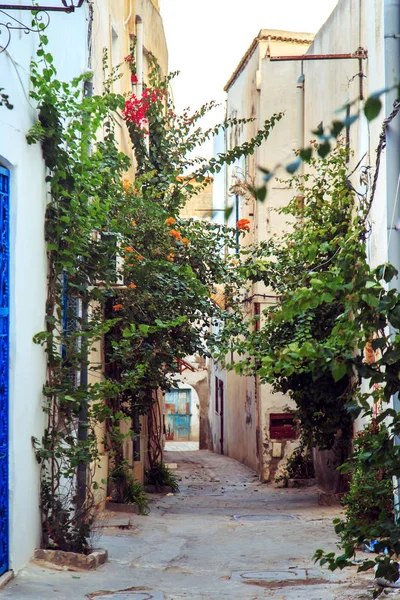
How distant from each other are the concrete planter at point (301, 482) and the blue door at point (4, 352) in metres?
10.4

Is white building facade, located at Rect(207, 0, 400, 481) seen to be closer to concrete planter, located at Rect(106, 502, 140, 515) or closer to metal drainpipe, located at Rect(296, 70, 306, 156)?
metal drainpipe, located at Rect(296, 70, 306, 156)

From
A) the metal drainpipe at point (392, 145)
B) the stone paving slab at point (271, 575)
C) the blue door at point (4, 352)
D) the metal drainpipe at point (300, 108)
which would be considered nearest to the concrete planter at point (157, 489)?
the metal drainpipe at point (300, 108)

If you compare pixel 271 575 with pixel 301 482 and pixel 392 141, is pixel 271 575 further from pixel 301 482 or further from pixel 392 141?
pixel 301 482

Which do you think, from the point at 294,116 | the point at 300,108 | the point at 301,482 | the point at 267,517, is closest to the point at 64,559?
the point at 267,517

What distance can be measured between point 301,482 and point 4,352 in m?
10.7

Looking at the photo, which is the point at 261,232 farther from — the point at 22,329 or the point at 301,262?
the point at 22,329

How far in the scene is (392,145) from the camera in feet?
24.9

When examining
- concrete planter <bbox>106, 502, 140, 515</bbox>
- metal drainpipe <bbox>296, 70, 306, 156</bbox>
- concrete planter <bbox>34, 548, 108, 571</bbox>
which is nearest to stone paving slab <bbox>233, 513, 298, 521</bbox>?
concrete planter <bbox>106, 502, 140, 515</bbox>

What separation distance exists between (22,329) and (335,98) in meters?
8.51

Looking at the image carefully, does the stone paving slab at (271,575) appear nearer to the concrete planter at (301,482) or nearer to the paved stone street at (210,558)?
the paved stone street at (210,558)

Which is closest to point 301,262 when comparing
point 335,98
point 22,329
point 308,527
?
point 335,98

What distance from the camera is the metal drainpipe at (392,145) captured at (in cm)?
718

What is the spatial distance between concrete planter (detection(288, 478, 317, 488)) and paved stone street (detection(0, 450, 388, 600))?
1.64 m

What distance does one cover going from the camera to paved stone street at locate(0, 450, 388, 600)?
6652mm
